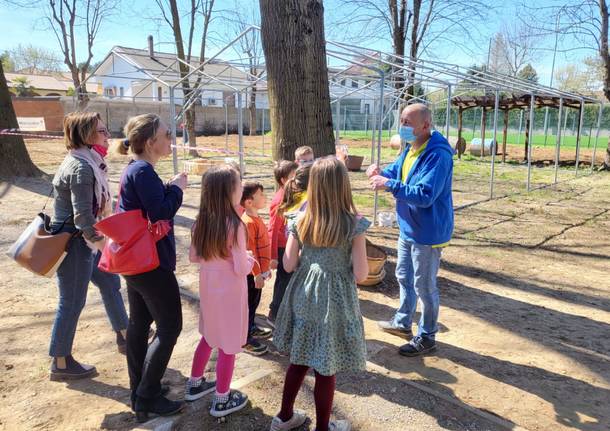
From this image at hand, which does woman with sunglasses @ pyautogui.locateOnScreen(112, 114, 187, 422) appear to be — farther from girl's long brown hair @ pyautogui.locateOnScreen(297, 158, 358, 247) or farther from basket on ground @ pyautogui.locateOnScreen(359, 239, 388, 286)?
basket on ground @ pyautogui.locateOnScreen(359, 239, 388, 286)

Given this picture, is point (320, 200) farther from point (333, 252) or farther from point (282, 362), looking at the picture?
point (282, 362)

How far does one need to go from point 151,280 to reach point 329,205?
919mm

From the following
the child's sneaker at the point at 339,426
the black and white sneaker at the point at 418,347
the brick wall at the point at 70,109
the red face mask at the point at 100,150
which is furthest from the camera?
the brick wall at the point at 70,109

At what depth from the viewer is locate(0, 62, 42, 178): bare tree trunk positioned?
407 inches

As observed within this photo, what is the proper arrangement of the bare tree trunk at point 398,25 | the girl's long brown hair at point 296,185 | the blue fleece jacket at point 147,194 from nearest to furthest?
1. the blue fleece jacket at point 147,194
2. the girl's long brown hair at point 296,185
3. the bare tree trunk at point 398,25

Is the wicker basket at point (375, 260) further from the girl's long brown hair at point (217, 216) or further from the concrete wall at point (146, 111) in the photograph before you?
the concrete wall at point (146, 111)

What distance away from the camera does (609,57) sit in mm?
16781

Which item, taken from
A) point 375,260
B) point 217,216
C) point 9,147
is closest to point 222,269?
point 217,216

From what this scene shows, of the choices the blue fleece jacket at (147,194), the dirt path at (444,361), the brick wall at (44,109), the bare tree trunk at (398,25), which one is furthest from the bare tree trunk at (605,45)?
the brick wall at (44,109)

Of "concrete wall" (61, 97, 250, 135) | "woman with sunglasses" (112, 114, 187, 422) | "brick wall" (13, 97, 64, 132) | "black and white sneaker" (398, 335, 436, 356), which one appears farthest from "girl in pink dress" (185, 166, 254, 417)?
"brick wall" (13, 97, 64, 132)

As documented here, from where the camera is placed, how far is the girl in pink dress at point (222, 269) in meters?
2.33

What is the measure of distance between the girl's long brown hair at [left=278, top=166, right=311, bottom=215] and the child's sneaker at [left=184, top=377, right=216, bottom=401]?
1.15 m

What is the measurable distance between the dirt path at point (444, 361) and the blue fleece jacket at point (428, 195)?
2.94 ft

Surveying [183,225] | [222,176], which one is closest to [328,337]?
[222,176]
